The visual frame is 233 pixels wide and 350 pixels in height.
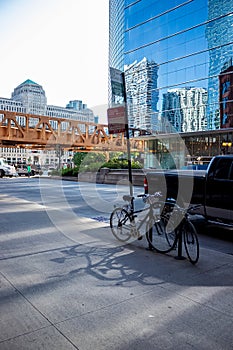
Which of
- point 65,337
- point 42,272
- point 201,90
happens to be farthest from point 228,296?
point 201,90

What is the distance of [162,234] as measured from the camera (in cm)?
645

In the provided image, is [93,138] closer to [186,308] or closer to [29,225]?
[29,225]

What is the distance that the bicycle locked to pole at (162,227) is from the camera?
5555 mm

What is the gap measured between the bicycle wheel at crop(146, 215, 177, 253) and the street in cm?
21

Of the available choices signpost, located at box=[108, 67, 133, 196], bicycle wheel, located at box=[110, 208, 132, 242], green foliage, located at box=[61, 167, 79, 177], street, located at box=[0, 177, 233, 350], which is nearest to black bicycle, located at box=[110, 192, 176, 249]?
bicycle wheel, located at box=[110, 208, 132, 242]

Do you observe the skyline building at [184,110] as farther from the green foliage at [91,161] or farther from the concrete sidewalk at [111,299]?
the concrete sidewalk at [111,299]

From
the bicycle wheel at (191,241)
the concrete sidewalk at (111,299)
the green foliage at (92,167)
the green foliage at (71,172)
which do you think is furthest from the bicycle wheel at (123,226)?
the green foliage at (71,172)

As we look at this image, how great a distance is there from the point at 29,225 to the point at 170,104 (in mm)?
35647

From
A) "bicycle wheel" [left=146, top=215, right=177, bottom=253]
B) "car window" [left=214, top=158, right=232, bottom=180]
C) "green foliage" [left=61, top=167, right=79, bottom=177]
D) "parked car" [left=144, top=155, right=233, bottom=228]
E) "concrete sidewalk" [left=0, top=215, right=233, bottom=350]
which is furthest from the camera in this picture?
"green foliage" [left=61, top=167, right=79, bottom=177]

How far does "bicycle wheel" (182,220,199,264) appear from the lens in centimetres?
542

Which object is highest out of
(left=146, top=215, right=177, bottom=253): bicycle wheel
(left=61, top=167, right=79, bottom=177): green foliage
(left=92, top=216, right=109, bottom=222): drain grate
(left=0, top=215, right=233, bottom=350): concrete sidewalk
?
(left=61, top=167, right=79, bottom=177): green foliage

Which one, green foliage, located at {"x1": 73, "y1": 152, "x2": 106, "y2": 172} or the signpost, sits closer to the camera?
the signpost

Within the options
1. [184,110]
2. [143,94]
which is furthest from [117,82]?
[143,94]

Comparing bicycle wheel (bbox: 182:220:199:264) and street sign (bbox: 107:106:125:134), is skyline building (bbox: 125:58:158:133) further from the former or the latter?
bicycle wheel (bbox: 182:220:199:264)
